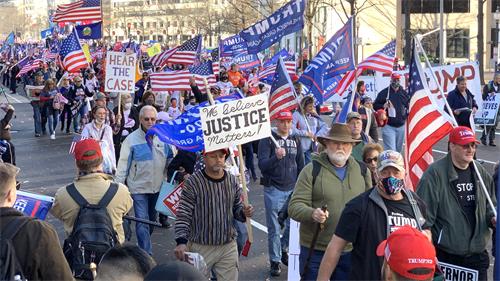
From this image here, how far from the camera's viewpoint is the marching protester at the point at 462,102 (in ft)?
50.3

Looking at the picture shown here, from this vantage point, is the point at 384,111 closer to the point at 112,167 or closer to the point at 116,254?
the point at 112,167

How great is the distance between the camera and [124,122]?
1432cm

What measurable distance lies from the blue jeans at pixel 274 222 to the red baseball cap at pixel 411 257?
192 inches

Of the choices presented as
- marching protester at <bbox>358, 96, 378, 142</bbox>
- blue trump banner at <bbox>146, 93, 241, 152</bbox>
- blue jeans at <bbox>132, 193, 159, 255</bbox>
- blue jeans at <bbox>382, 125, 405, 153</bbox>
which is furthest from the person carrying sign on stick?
blue trump banner at <bbox>146, 93, 241, 152</bbox>

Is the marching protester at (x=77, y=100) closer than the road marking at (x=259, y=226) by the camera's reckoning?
No

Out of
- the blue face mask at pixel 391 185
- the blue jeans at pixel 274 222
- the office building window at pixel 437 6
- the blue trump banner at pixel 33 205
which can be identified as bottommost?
the blue jeans at pixel 274 222

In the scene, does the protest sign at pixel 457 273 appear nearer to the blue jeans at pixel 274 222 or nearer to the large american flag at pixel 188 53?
the blue jeans at pixel 274 222

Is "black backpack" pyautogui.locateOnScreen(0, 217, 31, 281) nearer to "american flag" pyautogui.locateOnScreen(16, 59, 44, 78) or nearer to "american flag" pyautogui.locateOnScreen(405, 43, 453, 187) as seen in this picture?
"american flag" pyautogui.locateOnScreen(405, 43, 453, 187)

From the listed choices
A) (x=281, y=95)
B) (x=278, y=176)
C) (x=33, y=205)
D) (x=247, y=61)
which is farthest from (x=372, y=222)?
(x=247, y=61)

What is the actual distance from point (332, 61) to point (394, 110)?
2.11 meters

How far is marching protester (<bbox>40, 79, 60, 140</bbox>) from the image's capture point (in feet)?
73.4

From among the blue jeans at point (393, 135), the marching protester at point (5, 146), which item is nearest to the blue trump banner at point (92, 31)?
the marching protester at point (5, 146)

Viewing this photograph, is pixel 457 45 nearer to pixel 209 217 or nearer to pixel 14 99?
pixel 14 99

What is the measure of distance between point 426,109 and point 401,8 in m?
63.8
